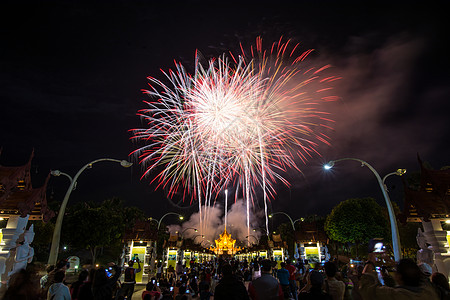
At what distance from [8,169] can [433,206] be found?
26114 mm

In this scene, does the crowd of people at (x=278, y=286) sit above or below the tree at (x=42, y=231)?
below

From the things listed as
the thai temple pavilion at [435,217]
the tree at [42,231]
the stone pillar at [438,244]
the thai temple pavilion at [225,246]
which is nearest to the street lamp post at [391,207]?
the thai temple pavilion at [435,217]

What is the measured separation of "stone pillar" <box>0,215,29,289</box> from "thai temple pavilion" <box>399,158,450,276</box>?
23550 millimetres

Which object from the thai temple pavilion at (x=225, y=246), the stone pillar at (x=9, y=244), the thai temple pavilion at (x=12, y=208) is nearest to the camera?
the stone pillar at (x=9, y=244)

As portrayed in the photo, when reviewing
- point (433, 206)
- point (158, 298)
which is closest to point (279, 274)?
point (158, 298)

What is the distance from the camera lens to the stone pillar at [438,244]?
14.4m

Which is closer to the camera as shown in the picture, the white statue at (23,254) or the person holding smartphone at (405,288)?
the person holding smartphone at (405,288)

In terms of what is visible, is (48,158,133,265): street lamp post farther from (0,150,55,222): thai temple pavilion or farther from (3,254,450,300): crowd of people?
(3,254,450,300): crowd of people

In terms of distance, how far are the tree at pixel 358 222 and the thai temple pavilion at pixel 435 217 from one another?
25.4 meters

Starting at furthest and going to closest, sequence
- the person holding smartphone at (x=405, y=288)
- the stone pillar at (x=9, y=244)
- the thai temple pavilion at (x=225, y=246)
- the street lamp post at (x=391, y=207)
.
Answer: the thai temple pavilion at (x=225, y=246) < the street lamp post at (x=391, y=207) < the stone pillar at (x=9, y=244) < the person holding smartphone at (x=405, y=288)

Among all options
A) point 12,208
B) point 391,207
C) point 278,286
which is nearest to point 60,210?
point 12,208

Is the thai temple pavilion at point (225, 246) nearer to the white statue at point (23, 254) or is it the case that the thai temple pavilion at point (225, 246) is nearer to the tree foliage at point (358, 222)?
the tree foliage at point (358, 222)

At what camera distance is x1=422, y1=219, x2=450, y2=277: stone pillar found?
47.2 ft

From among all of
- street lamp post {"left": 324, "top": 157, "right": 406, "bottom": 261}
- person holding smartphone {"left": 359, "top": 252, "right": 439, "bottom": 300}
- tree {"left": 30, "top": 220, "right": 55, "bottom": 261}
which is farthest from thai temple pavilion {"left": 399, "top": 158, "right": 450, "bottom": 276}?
tree {"left": 30, "top": 220, "right": 55, "bottom": 261}
